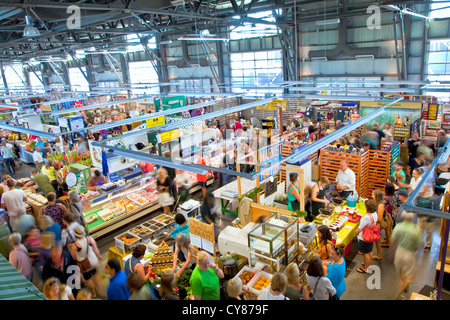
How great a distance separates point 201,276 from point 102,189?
15.8ft

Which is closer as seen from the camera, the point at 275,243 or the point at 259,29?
the point at 275,243

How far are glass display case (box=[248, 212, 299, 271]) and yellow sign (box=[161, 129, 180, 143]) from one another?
4.54 metres

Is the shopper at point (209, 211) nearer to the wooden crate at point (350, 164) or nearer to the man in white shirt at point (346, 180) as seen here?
the man in white shirt at point (346, 180)

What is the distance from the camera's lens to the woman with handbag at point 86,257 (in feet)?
15.2

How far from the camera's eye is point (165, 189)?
6.92m

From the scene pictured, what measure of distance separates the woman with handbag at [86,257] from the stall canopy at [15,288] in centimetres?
126

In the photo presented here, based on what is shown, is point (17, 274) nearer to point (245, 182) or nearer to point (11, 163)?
point (245, 182)

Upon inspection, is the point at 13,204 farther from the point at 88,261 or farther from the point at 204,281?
the point at 204,281

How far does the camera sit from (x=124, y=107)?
20.5 meters

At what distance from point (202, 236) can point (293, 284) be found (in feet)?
5.90

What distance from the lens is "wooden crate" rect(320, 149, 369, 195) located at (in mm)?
7384

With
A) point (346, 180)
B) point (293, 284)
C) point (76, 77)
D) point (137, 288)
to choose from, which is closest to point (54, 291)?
point (137, 288)

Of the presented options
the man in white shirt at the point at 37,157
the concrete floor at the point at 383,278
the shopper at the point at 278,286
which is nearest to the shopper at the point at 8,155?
the man in white shirt at the point at 37,157

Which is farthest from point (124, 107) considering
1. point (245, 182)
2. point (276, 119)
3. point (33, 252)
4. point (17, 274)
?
point (17, 274)
